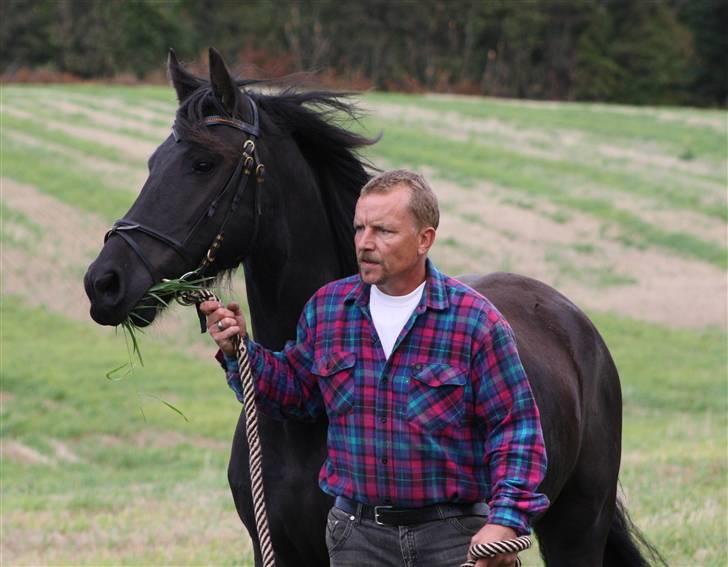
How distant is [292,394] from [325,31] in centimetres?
6722

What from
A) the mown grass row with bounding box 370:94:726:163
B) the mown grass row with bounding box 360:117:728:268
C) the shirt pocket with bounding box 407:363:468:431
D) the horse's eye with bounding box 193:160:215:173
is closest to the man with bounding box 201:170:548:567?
the shirt pocket with bounding box 407:363:468:431

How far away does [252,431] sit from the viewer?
12.9 feet

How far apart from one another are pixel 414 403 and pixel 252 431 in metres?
0.65

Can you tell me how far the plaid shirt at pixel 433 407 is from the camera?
11.6 feet

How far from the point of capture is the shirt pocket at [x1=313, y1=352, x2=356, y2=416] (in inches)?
144

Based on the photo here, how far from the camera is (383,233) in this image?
11.6 ft

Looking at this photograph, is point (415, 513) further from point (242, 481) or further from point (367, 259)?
point (242, 481)

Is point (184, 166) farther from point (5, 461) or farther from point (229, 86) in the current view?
point (5, 461)

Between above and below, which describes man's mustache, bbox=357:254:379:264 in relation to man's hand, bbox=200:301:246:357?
above

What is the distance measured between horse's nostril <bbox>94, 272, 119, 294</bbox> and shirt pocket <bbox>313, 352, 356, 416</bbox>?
667 millimetres

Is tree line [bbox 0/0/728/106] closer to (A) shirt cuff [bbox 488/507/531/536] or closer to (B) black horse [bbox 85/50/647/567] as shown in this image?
(B) black horse [bbox 85/50/647/567]

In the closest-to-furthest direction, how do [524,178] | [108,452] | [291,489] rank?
1. [291,489]
2. [108,452]
3. [524,178]

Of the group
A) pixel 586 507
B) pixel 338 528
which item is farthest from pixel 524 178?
pixel 338 528

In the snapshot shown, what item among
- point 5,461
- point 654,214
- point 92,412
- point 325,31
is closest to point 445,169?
point 654,214
